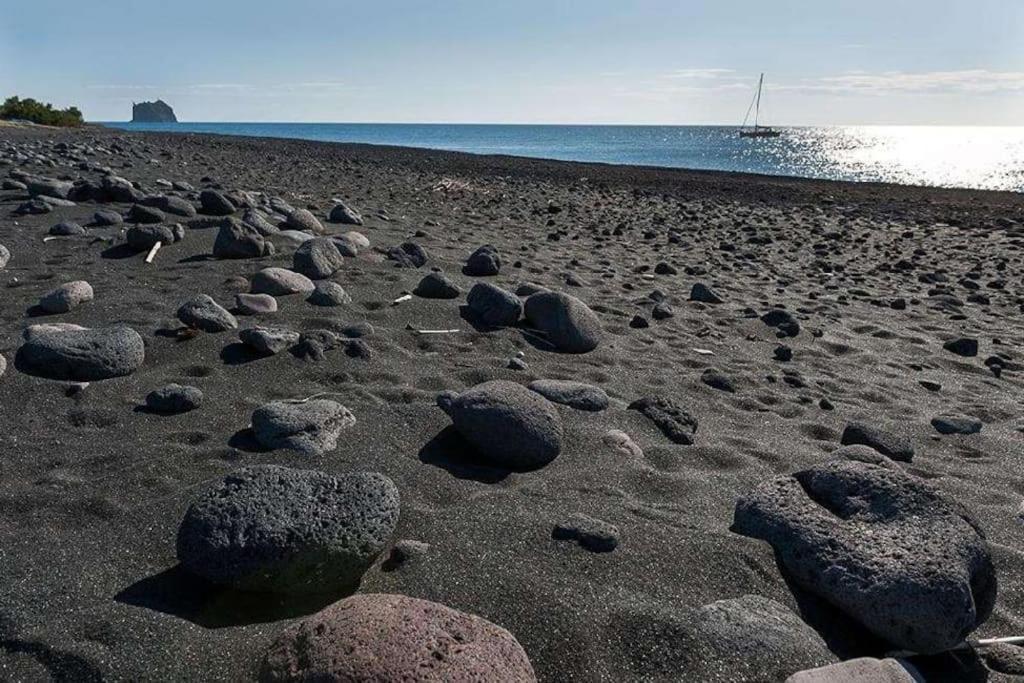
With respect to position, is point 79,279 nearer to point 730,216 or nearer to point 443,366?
point 443,366

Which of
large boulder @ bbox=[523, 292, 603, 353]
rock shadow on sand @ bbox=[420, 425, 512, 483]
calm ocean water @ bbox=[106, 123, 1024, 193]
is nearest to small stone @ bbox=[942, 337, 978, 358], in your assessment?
large boulder @ bbox=[523, 292, 603, 353]

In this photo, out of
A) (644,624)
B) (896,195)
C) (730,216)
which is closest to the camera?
(644,624)

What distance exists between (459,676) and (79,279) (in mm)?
4349

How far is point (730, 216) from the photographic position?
1330 cm

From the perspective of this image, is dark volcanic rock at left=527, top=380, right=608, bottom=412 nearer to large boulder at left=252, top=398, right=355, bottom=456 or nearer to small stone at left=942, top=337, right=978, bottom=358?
large boulder at left=252, top=398, right=355, bottom=456

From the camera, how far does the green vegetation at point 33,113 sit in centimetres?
3750

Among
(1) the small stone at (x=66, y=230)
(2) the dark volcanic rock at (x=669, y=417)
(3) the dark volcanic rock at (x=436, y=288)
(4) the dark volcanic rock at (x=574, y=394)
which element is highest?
(1) the small stone at (x=66, y=230)

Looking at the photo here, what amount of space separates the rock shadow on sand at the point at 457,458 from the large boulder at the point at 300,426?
36cm

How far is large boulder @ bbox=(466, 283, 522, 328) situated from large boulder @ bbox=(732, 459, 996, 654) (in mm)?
2273

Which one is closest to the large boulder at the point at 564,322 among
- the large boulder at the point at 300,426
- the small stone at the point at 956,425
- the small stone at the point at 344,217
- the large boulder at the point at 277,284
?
the large boulder at the point at 277,284

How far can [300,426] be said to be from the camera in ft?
9.75

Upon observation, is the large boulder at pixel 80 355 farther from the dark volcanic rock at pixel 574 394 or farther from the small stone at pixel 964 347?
the small stone at pixel 964 347

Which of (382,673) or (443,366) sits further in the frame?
(443,366)

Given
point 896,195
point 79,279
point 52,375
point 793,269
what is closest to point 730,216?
point 793,269
